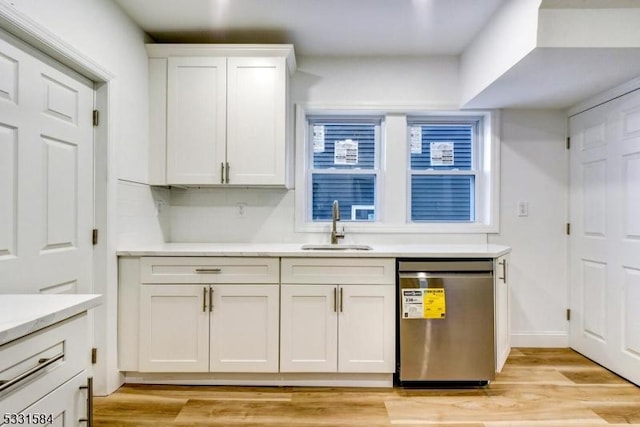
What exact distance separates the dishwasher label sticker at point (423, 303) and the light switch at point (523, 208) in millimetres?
1270

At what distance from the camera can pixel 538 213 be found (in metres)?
3.03

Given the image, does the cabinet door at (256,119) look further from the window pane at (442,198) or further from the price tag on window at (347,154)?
the window pane at (442,198)

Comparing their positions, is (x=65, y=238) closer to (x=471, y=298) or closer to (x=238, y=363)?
(x=238, y=363)

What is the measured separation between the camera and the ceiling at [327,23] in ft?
7.47

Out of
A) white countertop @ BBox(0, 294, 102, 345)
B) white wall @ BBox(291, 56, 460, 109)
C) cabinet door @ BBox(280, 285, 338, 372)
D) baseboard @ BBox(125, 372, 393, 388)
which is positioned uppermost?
white wall @ BBox(291, 56, 460, 109)

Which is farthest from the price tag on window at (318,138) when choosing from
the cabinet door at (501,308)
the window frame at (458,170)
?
the cabinet door at (501,308)

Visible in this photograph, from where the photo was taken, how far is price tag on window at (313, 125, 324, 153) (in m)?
3.15

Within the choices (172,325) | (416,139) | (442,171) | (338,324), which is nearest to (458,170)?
(442,171)

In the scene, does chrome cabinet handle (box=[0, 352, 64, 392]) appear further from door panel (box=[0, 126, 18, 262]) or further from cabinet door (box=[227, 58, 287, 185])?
cabinet door (box=[227, 58, 287, 185])

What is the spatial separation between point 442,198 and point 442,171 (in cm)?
23

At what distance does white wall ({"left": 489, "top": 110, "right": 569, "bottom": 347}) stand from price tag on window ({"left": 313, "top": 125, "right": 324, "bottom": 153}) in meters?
1.49

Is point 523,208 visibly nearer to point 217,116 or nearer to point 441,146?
point 441,146

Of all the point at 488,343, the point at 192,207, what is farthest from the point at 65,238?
the point at 488,343

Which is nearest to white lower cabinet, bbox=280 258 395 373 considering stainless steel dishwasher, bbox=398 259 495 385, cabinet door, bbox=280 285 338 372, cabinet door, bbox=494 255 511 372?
cabinet door, bbox=280 285 338 372
